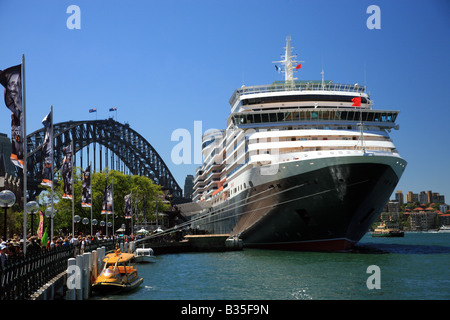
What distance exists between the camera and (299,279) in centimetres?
3225

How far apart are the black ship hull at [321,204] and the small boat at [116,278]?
18.2 m

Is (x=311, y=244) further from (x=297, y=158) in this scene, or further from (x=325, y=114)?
(x=325, y=114)

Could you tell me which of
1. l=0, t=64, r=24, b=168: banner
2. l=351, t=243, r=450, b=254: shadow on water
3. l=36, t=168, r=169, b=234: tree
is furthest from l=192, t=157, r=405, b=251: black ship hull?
l=36, t=168, r=169, b=234: tree

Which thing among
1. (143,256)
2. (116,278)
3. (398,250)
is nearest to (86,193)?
(143,256)

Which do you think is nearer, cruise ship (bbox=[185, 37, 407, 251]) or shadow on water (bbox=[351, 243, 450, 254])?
cruise ship (bbox=[185, 37, 407, 251])

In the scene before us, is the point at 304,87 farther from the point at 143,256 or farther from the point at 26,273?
the point at 26,273

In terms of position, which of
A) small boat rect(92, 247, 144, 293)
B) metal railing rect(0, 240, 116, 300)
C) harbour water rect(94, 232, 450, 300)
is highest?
metal railing rect(0, 240, 116, 300)

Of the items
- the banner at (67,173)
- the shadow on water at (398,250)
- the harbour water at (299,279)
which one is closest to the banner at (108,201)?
the harbour water at (299,279)

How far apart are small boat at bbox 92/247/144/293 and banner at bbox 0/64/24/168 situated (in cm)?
945

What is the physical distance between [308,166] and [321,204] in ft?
11.5

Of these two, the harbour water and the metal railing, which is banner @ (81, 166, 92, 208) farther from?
the metal railing

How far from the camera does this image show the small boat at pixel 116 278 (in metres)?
29.1

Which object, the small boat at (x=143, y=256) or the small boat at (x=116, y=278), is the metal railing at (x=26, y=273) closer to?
the small boat at (x=116, y=278)

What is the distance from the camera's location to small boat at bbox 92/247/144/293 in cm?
2914
